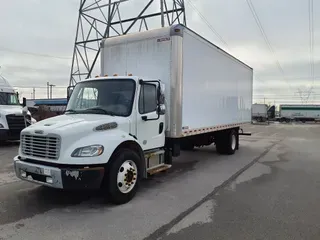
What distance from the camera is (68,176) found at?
4508 mm

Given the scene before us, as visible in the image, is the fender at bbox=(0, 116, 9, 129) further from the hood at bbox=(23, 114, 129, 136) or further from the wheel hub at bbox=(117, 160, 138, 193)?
the wheel hub at bbox=(117, 160, 138, 193)

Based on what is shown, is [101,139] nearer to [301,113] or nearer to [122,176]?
[122,176]

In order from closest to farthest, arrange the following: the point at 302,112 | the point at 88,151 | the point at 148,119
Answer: the point at 88,151
the point at 148,119
the point at 302,112

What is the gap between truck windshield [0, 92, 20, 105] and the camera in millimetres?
13940

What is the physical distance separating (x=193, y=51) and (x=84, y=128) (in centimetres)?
394

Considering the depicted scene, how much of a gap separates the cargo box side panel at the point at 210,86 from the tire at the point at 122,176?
219 cm

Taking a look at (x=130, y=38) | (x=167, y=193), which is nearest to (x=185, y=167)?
(x=167, y=193)

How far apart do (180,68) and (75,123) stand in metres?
2.98

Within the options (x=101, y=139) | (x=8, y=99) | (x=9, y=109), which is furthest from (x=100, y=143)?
(x=8, y=99)

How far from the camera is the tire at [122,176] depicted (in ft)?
16.1

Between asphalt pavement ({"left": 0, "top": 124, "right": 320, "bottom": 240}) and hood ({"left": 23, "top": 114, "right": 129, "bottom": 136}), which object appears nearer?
asphalt pavement ({"left": 0, "top": 124, "right": 320, "bottom": 240})

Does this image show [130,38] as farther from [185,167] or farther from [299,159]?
[299,159]

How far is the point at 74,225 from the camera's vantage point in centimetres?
421

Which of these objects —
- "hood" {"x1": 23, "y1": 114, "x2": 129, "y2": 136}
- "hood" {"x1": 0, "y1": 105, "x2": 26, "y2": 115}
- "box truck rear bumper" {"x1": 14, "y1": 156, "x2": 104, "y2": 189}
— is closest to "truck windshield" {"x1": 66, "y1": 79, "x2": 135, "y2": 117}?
"hood" {"x1": 23, "y1": 114, "x2": 129, "y2": 136}
